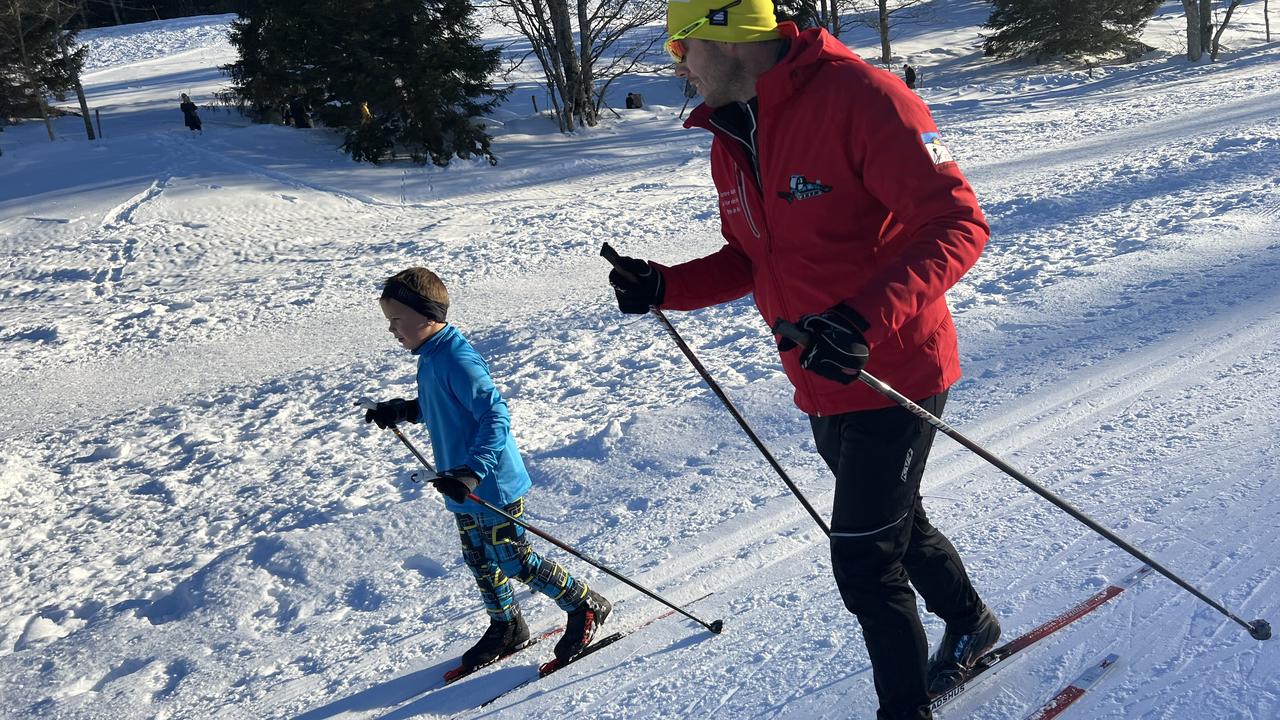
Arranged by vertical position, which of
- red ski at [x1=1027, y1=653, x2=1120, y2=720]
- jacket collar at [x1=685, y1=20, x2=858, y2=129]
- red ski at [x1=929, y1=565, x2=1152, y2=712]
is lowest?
red ski at [x1=1027, y1=653, x2=1120, y2=720]

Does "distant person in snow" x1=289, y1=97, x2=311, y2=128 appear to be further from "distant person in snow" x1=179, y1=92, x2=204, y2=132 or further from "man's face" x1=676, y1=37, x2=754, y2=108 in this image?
"man's face" x1=676, y1=37, x2=754, y2=108

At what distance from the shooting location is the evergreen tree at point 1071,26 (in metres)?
25.6

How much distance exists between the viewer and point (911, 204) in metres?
1.96

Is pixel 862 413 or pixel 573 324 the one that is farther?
pixel 573 324

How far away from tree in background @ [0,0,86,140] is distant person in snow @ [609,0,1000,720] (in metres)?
23.3

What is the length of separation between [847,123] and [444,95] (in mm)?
15792

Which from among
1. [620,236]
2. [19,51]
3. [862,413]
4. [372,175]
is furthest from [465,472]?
[19,51]

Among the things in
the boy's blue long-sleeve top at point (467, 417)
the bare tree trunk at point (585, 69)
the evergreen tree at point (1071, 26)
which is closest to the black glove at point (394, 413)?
the boy's blue long-sleeve top at point (467, 417)

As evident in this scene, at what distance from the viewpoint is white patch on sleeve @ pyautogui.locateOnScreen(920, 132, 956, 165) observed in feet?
6.43

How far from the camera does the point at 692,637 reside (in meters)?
3.47

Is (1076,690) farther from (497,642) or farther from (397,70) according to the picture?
(397,70)

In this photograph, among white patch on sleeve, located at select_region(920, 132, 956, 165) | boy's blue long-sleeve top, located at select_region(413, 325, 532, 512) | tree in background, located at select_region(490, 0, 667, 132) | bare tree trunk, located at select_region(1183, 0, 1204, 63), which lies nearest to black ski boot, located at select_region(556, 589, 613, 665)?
boy's blue long-sleeve top, located at select_region(413, 325, 532, 512)

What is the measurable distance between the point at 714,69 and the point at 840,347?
80cm

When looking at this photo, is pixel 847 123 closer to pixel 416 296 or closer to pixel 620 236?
pixel 416 296
